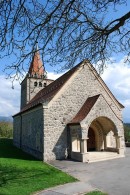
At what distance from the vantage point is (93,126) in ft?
75.8

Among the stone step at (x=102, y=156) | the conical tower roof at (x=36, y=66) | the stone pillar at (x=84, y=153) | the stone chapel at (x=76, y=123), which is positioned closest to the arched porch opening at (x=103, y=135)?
the stone chapel at (x=76, y=123)

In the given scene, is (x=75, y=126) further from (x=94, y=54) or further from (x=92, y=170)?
(x=94, y=54)

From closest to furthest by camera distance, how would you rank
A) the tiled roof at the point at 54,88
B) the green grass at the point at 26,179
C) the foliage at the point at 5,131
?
the green grass at the point at 26,179 → the tiled roof at the point at 54,88 → the foliage at the point at 5,131

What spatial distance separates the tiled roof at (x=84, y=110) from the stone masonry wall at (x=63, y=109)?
464mm

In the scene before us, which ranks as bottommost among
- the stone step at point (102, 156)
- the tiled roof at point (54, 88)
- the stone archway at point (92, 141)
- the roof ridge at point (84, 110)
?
the stone step at point (102, 156)

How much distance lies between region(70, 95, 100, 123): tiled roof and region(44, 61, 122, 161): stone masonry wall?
464 millimetres

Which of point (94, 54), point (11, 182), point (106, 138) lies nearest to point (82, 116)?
point (106, 138)

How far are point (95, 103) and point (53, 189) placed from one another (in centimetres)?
1021

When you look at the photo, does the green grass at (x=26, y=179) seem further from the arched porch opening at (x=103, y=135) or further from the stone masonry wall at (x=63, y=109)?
the arched porch opening at (x=103, y=135)

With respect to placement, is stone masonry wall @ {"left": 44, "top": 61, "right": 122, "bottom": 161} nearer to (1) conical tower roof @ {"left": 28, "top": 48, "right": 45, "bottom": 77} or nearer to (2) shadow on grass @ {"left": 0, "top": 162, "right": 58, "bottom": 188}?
(2) shadow on grass @ {"left": 0, "top": 162, "right": 58, "bottom": 188}

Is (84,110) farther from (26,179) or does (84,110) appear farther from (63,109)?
(26,179)

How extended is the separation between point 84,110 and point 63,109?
1806 mm

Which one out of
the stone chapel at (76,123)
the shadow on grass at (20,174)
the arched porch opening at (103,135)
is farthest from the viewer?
the arched porch opening at (103,135)

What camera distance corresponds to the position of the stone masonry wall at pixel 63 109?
19312 millimetres
